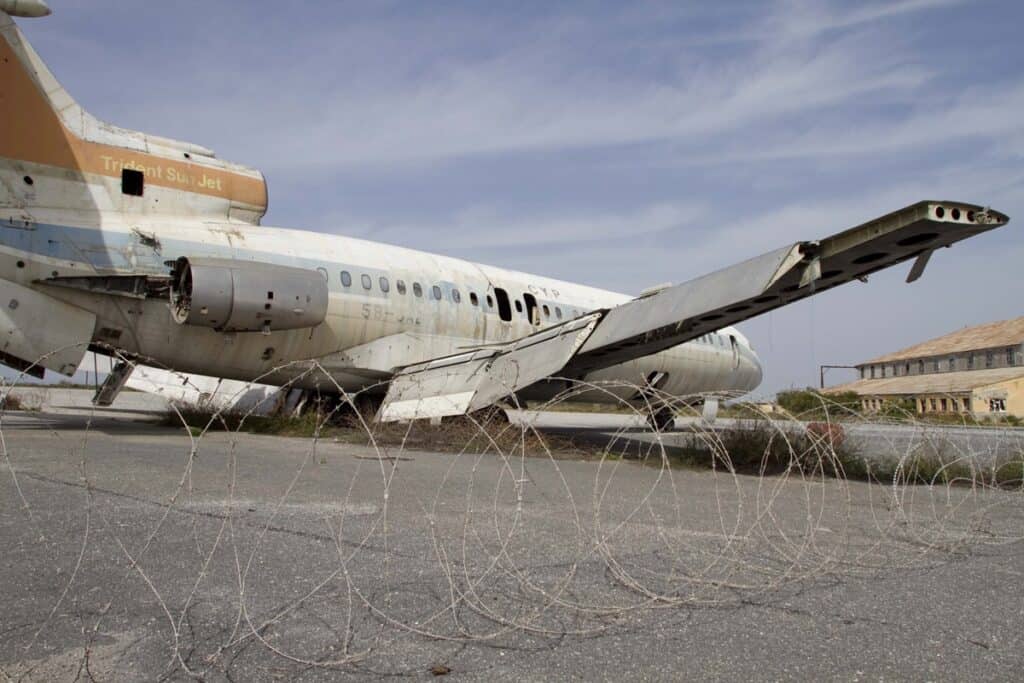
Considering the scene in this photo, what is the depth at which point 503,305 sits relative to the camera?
66.9 ft

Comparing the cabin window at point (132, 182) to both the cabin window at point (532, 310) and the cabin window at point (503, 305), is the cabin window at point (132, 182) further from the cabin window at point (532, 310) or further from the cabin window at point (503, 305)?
the cabin window at point (532, 310)

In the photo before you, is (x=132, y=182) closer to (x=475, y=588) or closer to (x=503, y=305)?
(x=503, y=305)

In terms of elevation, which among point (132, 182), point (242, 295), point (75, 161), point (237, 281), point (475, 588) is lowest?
point (475, 588)

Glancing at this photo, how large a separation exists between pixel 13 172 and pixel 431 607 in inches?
498

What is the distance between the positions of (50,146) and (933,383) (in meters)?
58.2

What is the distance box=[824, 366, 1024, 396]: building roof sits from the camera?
51531 millimetres

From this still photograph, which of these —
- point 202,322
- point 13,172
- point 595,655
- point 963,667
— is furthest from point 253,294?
point 963,667

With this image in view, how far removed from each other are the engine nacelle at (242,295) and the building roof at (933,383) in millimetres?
42225

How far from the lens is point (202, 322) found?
46.9ft

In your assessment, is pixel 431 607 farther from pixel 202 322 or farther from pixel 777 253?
pixel 202 322

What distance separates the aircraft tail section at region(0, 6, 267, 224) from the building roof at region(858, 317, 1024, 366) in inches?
2229

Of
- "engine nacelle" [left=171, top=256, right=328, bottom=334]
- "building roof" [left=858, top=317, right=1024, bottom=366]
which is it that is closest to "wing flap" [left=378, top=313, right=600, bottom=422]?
"engine nacelle" [left=171, top=256, right=328, bottom=334]

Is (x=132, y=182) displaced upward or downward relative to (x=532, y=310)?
upward

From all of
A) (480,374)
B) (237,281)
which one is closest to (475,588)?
(480,374)
